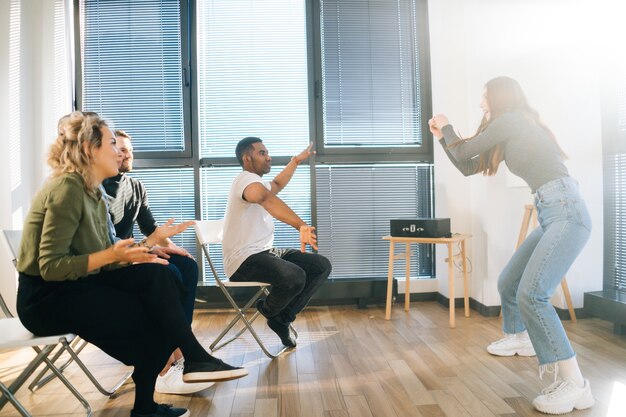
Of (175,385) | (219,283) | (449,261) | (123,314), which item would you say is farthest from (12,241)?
(449,261)

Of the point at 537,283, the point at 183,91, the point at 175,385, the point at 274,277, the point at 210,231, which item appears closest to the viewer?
the point at 537,283

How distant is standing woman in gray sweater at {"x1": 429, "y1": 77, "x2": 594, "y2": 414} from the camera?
2.28 m

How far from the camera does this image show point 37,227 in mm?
1984

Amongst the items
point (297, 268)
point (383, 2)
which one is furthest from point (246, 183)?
point (383, 2)

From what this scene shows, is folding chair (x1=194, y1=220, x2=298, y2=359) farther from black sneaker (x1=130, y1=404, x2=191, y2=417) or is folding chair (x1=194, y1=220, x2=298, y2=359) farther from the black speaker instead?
the black speaker

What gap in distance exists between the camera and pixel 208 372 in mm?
2104

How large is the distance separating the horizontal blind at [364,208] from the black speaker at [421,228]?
63 centimetres

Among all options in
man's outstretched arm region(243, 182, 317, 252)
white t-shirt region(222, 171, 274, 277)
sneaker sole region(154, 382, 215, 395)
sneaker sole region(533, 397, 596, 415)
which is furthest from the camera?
white t-shirt region(222, 171, 274, 277)

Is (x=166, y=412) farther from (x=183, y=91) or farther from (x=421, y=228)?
(x=183, y=91)

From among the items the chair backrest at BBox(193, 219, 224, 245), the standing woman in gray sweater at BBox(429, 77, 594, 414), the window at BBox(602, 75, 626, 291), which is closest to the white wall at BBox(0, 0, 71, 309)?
the chair backrest at BBox(193, 219, 224, 245)

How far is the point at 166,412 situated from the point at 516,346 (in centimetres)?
201

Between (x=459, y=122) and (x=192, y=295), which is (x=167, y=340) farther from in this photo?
(x=459, y=122)

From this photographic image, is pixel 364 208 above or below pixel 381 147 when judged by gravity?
below

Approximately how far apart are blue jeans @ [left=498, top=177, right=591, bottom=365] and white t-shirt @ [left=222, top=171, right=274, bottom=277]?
1.62m
